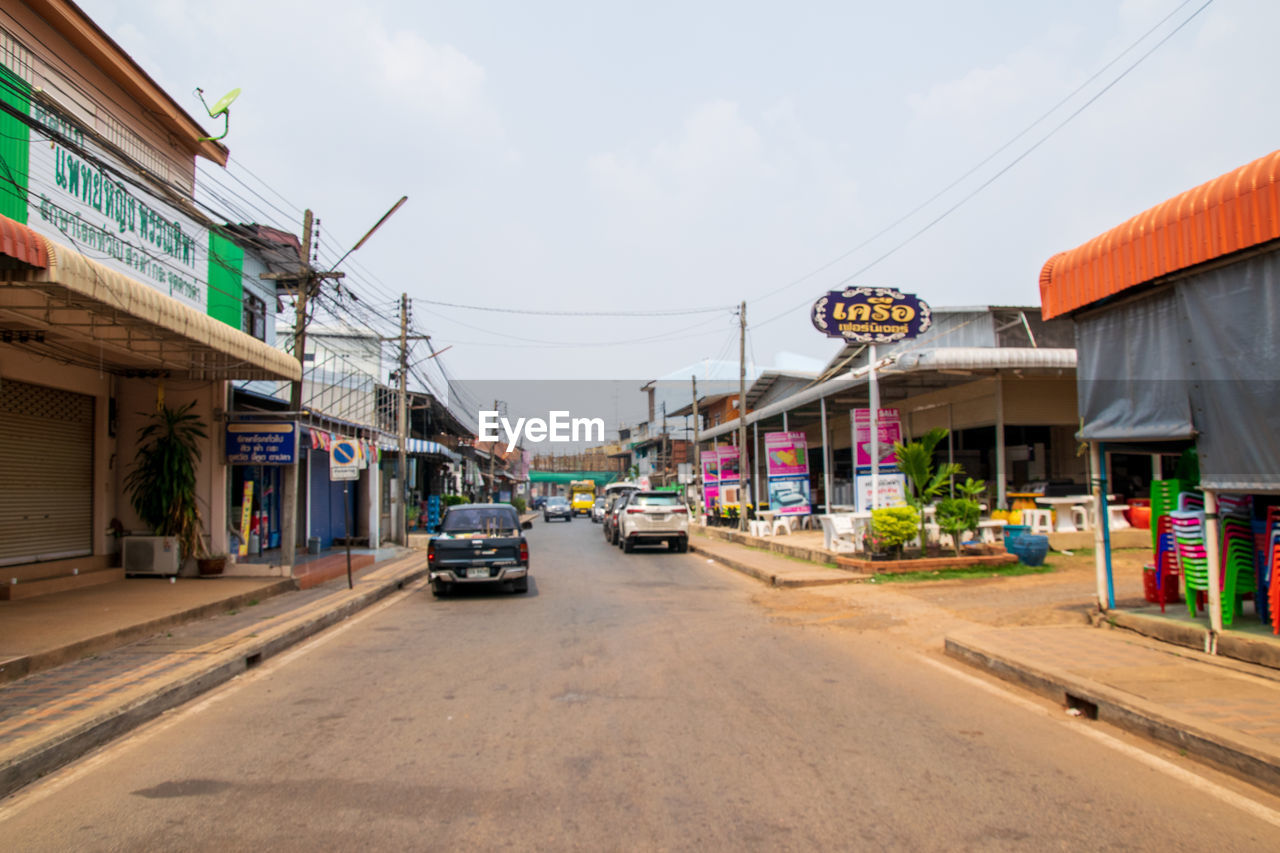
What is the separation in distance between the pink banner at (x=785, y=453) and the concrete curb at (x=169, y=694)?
47.0 feet

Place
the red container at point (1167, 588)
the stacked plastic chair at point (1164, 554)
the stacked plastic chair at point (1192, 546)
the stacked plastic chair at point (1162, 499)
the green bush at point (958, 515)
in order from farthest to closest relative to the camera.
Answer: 1. the green bush at point (958, 515)
2. the red container at point (1167, 588)
3. the stacked plastic chair at point (1162, 499)
4. the stacked plastic chair at point (1164, 554)
5. the stacked plastic chair at point (1192, 546)

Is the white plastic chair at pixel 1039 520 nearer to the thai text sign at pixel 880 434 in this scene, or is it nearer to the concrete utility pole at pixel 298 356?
the thai text sign at pixel 880 434

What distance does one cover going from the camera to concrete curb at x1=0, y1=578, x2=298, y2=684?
7495mm

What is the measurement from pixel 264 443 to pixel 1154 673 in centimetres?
1405

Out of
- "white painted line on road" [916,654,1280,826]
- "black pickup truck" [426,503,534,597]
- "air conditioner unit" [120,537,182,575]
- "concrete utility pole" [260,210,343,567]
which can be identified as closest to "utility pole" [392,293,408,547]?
"concrete utility pole" [260,210,343,567]

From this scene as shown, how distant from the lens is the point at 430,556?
1397cm

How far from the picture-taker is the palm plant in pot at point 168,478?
45.5 feet

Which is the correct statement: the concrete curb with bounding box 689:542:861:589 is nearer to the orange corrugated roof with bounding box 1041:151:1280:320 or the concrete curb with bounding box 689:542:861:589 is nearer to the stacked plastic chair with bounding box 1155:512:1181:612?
the stacked plastic chair with bounding box 1155:512:1181:612

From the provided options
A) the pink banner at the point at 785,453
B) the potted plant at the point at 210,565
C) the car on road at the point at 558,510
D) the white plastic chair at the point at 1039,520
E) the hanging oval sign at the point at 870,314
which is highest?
the hanging oval sign at the point at 870,314

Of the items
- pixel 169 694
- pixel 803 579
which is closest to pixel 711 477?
pixel 803 579

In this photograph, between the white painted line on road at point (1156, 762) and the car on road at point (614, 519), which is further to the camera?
the car on road at point (614, 519)

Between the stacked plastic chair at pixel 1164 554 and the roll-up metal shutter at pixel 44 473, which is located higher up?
the roll-up metal shutter at pixel 44 473

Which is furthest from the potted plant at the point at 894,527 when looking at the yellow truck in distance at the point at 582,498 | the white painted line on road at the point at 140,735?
the yellow truck in distance at the point at 582,498

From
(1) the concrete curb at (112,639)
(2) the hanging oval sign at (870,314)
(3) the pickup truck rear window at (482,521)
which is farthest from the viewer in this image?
(2) the hanging oval sign at (870,314)
